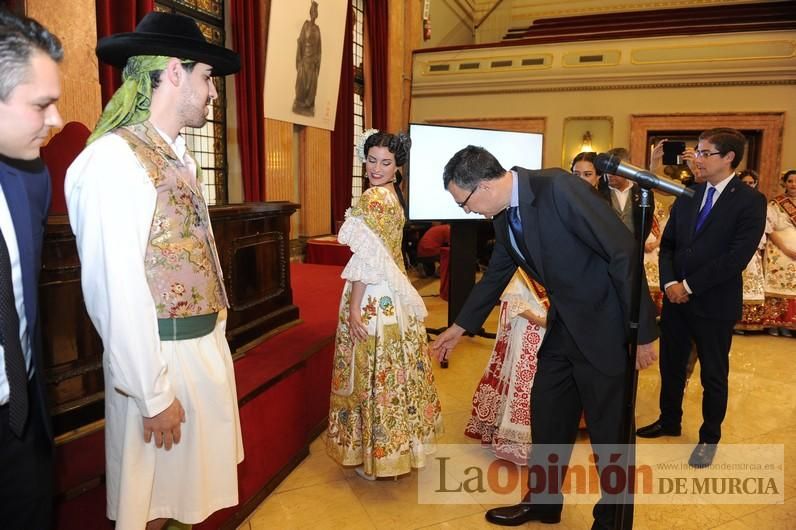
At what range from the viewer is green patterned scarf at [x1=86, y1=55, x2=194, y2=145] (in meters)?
1.24

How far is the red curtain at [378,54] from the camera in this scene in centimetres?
855

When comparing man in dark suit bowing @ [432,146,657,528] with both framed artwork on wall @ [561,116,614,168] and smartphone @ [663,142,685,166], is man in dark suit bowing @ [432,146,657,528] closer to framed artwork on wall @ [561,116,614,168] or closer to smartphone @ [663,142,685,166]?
smartphone @ [663,142,685,166]

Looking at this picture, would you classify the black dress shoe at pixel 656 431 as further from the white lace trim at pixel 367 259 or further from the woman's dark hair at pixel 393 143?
the woman's dark hair at pixel 393 143

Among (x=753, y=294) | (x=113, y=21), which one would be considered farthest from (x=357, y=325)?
(x=753, y=294)

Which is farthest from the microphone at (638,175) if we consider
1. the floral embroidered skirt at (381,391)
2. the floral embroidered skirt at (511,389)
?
the floral embroidered skirt at (511,389)

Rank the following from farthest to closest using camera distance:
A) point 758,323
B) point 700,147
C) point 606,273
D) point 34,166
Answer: point 758,323 < point 700,147 < point 606,273 < point 34,166

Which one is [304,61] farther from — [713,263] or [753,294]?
[753,294]

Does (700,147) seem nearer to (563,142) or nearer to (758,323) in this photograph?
(758,323)

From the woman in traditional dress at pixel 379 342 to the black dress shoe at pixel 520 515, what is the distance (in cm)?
40

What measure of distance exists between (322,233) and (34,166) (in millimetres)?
6266

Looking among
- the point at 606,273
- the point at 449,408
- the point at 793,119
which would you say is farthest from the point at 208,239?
the point at 793,119

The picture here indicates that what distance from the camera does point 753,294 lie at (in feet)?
16.8

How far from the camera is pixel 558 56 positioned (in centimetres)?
919

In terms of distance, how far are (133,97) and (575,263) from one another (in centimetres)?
138
